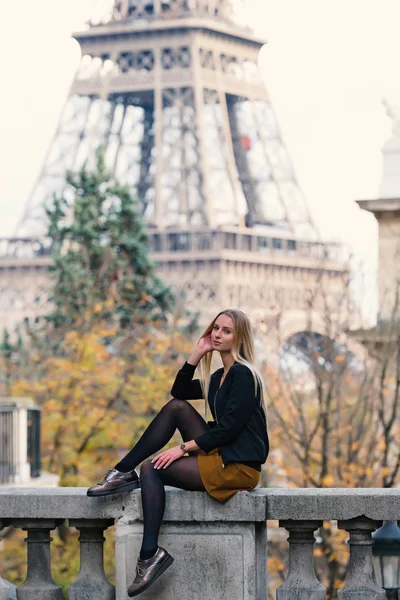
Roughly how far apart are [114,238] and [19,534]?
16411mm

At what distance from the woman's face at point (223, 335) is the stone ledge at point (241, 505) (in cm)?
85

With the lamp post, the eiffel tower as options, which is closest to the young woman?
the lamp post

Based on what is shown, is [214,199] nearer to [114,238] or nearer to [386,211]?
[114,238]

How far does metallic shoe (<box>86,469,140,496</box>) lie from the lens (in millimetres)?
7965

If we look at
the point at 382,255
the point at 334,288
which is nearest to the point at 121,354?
the point at 382,255

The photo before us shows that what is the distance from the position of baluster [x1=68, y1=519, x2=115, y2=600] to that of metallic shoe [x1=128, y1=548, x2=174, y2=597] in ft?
1.44

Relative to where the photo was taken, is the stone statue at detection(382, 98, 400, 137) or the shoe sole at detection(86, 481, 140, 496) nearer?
the shoe sole at detection(86, 481, 140, 496)

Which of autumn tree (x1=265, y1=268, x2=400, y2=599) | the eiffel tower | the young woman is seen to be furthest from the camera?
the eiffel tower

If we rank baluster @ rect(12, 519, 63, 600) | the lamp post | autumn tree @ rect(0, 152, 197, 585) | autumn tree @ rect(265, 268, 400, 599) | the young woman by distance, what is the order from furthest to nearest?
autumn tree @ rect(0, 152, 197, 585) < autumn tree @ rect(265, 268, 400, 599) < the lamp post < baluster @ rect(12, 519, 63, 600) < the young woman

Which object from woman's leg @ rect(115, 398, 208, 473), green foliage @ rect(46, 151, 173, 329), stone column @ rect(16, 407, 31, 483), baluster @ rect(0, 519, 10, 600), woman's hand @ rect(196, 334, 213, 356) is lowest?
stone column @ rect(16, 407, 31, 483)

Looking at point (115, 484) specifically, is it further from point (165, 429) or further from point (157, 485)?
point (165, 429)

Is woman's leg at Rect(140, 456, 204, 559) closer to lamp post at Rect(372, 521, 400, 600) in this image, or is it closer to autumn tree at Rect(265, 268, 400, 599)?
lamp post at Rect(372, 521, 400, 600)

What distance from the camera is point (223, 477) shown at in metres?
7.94

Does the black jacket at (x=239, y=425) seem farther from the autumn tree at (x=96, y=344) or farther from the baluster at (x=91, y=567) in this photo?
the autumn tree at (x=96, y=344)
